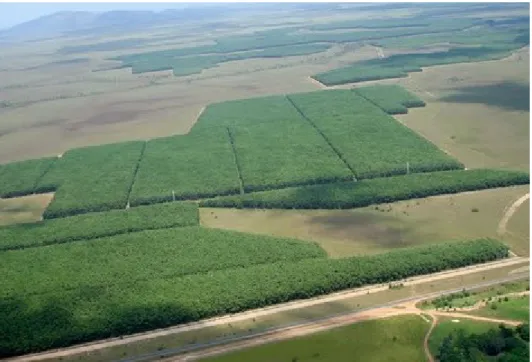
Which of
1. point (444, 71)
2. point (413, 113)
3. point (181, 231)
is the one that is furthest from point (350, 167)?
point (444, 71)

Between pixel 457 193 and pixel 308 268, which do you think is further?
pixel 457 193

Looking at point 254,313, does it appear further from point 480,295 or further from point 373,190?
point 373,190

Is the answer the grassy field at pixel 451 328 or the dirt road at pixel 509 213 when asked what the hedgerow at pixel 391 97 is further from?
the grassy field at pixel 451 328

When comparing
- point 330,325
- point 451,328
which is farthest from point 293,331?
point 451,328

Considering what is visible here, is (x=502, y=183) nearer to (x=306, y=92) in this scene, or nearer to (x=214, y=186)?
(x=214, y=186)

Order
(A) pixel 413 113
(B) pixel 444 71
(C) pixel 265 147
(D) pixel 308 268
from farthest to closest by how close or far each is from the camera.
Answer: (B) pixel 444 71 < (A) pixel 413 113 < (C) pixel 265 147 < (D) pixel 308 268

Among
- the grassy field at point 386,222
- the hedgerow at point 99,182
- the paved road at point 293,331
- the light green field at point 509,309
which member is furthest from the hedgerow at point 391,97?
the light green field at point 509,309
